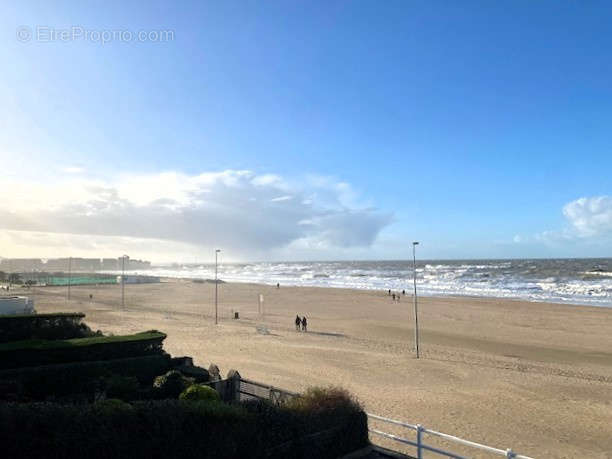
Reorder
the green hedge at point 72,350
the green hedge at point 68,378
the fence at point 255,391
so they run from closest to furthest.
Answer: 1. the fence at point 255,391
2. the green hedge at point 68,378
3. the green hedge at point 72,350

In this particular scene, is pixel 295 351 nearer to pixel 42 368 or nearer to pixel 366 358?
pixel 366 358

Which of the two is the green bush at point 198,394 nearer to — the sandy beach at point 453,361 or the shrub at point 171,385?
the shrub at point 171,385

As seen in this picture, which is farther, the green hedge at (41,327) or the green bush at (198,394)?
the green hedge at (41,327)

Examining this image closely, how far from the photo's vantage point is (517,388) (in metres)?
18.9

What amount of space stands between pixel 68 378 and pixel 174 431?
8.05 meters

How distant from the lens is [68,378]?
530 inches

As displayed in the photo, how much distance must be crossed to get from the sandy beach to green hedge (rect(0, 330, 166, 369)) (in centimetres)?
573

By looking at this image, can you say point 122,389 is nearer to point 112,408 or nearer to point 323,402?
point 112,408

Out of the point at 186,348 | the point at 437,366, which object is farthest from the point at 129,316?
the point at 437,366

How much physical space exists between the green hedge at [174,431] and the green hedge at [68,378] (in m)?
5.50

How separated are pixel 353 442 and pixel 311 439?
1161 millimetres

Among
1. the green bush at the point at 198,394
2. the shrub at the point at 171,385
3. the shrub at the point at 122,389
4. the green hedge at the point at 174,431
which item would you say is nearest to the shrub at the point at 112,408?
the green hedge at the point at 174,431

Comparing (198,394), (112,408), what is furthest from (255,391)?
(112,408)

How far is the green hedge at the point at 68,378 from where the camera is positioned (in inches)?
485
